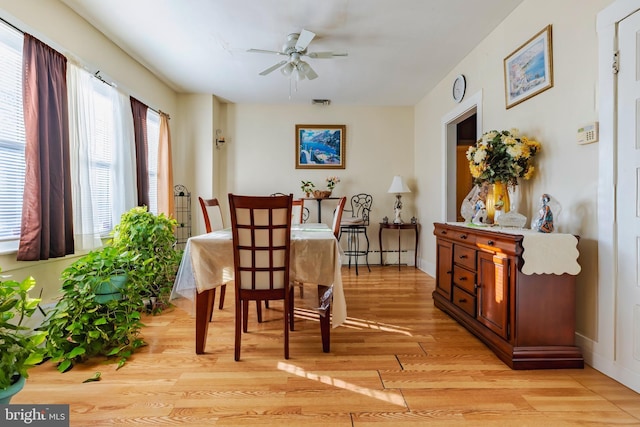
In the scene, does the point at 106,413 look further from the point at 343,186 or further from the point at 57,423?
the point at 343,186

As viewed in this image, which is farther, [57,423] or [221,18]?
[221,18]

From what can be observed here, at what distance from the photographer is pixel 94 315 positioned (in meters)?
1.92

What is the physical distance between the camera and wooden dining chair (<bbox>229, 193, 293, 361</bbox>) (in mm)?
1809

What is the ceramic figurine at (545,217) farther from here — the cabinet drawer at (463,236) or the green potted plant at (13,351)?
the green potted plant at (13,351)

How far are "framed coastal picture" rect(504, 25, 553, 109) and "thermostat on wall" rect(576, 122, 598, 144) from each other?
0.48m

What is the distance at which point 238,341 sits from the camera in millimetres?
1892

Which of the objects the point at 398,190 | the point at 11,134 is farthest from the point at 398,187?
the point at 11,134

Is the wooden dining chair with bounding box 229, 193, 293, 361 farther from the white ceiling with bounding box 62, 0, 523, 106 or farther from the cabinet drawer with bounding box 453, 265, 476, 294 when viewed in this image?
the white ceiling with bounding box 62, 0, 523, 106

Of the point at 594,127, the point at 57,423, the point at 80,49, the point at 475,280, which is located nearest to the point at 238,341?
the point at 57,423

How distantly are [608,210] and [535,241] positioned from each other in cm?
41

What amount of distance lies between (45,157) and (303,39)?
2.24 meters

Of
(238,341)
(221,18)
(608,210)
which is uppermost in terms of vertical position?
(221,18)

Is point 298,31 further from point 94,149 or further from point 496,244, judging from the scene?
point 496,244

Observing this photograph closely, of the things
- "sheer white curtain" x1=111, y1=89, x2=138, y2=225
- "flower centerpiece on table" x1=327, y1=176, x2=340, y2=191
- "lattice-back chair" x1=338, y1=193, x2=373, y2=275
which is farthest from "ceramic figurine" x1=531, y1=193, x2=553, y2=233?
"sheer white curtain" x1=111, y1=89, x2=138, y2=225
